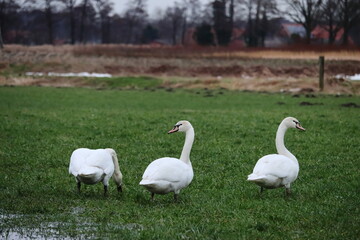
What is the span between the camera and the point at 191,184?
10953 millimetres

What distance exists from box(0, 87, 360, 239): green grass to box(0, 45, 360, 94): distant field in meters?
17.8

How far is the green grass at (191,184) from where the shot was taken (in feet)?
25.3

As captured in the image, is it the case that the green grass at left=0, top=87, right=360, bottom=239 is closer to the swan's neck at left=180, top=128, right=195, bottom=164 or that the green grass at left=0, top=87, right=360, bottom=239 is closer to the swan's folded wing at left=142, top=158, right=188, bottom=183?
the swan's folded wing at left=142, top=158, right=188, bottom=183

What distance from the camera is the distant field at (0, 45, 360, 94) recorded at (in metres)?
40.6

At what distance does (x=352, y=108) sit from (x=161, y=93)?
1357 cm

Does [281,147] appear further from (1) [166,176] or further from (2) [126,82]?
(2) [126,82]

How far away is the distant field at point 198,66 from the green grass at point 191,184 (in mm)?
17797

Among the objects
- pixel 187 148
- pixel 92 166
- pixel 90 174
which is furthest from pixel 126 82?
pixel 90 174

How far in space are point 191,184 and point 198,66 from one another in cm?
4189

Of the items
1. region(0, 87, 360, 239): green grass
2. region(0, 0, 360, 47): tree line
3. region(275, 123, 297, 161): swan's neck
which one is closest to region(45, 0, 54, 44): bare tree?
region(0, 0, 360, 47): tree line

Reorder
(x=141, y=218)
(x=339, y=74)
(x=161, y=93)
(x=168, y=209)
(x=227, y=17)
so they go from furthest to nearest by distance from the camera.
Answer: (x=227, y=17)
(x=339, y=74)
(x=161, y=93)
(x=168, y=209)
(x=141, y=218)

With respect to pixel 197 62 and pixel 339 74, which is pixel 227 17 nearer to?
pixel 197 62

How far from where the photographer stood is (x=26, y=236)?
7387 mm

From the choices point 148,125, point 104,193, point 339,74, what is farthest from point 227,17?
point 104,193
